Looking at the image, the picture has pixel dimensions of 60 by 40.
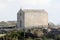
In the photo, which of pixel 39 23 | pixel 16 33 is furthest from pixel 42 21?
pixel 16 33

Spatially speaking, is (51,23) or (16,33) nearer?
(16,33)

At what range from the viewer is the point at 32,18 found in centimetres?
1719

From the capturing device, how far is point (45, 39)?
12.3m

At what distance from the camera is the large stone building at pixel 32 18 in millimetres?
17031

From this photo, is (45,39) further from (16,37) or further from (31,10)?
(31,10)

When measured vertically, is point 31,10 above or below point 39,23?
above

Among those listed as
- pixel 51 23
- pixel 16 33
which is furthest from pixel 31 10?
pixel 16 33

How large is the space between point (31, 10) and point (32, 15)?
0.53 metres

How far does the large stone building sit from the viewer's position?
55.9 ft

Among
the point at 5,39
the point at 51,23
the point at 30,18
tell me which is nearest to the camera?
the point at 5,39

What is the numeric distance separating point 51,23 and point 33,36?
7057mm

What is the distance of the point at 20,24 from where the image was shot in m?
17.7

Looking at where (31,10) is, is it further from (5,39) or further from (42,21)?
(5,39)

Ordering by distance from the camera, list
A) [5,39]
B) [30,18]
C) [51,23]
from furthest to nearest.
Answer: [51,23] < [30,18] < [5,39]
